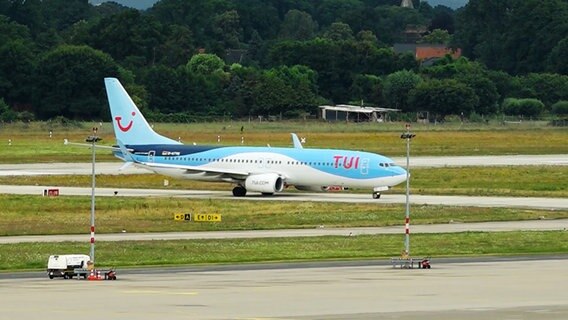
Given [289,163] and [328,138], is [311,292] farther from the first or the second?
[328,138]

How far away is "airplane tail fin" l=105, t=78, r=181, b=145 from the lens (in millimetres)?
94613

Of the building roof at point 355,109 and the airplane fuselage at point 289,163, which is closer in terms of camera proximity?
the airplane fuselage at point 289,163

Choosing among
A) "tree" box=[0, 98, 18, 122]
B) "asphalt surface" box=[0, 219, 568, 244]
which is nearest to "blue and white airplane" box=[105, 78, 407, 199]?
"asphalt surface" box=[0, 219, 568, 244]

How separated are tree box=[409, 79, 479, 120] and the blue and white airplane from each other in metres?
96.2

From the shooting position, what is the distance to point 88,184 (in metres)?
96.0

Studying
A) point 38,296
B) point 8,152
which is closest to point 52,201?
point 38,296

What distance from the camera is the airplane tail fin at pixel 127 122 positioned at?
9461 centimetres

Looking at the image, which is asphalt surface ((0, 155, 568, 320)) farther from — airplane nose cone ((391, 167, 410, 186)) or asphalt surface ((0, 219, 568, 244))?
airplane nose cone ((391, 167, 410, 186))

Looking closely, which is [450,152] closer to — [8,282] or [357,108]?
[357,108]

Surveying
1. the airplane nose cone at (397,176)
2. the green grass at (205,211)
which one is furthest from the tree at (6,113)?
the airplane nose cone at (397,176)

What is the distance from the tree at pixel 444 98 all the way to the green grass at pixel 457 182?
81.4 m

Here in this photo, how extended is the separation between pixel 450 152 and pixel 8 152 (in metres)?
36.2

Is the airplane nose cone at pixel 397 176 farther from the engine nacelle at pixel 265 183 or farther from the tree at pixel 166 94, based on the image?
the tree at pixel 166 94

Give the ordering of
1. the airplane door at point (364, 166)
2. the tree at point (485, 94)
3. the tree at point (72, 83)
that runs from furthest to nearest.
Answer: the tree at point (485, 94)
the tree at point (72, 83)
the airplane door at point (364, 166)
